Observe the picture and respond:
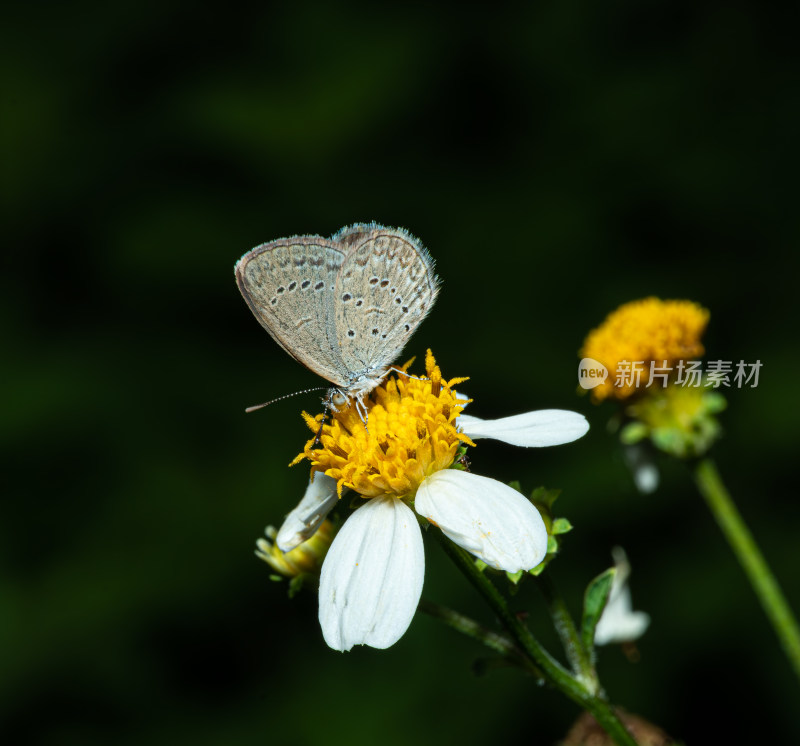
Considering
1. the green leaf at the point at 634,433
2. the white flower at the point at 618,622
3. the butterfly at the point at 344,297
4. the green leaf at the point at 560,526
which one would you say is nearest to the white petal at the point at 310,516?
the butterfly at the point at 344,297

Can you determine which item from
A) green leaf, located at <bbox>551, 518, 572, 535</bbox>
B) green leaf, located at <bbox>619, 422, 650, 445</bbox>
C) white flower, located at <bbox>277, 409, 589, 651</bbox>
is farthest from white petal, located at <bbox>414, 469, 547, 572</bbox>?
green leaf, located at <bbox>619, 422, 650, 445</bbox>

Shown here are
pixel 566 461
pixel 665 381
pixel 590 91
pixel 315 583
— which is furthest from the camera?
pixel 590 91

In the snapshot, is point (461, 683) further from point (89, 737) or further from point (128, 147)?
point (128, 147)

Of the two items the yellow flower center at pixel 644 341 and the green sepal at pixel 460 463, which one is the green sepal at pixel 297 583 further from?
the yellow flower center at pixel 644 341

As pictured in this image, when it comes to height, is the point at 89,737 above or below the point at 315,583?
below

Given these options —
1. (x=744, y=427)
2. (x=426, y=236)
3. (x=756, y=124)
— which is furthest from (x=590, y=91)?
(x=744, y=427)

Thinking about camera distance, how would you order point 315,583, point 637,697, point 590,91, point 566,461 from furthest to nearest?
point 590,91, point 566,461, point 637,697, point 315,583

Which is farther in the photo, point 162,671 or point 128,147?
point 128,147
